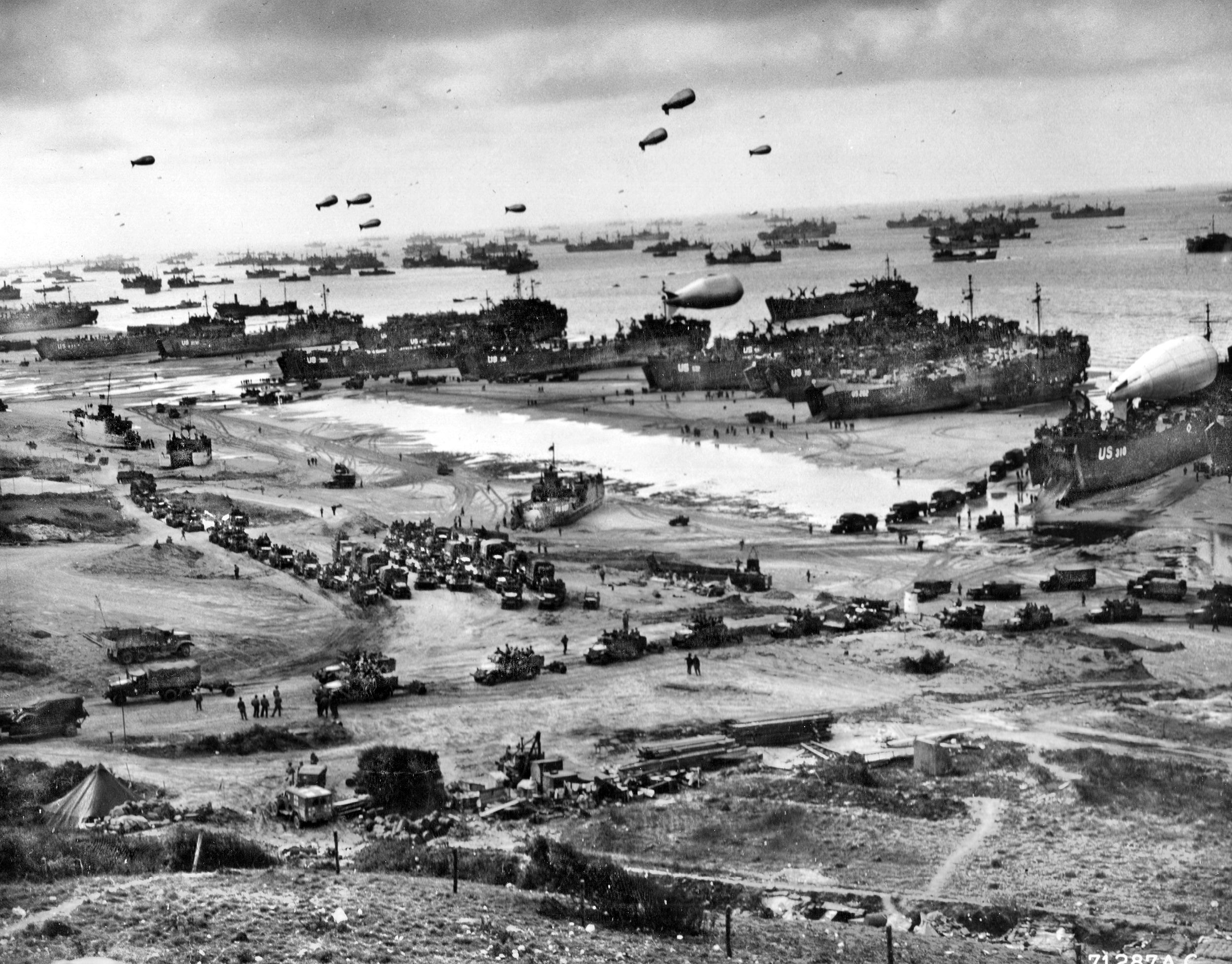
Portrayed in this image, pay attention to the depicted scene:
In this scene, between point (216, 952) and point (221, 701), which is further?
point (221, 701)

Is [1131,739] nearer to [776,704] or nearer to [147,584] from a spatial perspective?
[776,704]

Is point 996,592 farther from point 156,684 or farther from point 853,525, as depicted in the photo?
point 156,684

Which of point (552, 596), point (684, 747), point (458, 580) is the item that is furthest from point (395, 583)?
point (684, 747)

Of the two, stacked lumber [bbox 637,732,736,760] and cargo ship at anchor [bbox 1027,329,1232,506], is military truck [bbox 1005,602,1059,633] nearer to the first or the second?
stacked lumber [bbox 637,732,736,760]

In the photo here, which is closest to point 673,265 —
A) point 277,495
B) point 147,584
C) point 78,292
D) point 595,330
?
point 78,292

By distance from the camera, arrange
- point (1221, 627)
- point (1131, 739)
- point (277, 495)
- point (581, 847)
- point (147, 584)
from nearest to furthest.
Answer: point (581, 847)
point (1131, 739)
point (1221, 627)
point (147, 584)
point (277, 495)

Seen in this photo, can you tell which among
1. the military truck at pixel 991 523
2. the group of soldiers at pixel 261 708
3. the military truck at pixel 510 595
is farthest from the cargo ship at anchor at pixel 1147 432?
the group of soldiers at pixel 261 708

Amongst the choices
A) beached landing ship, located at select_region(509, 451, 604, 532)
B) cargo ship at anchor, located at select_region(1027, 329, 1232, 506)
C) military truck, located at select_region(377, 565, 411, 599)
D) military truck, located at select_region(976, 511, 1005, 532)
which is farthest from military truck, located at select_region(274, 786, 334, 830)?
cargo ship at anchor, located at select_region(1027, 329, 1232, 506)
